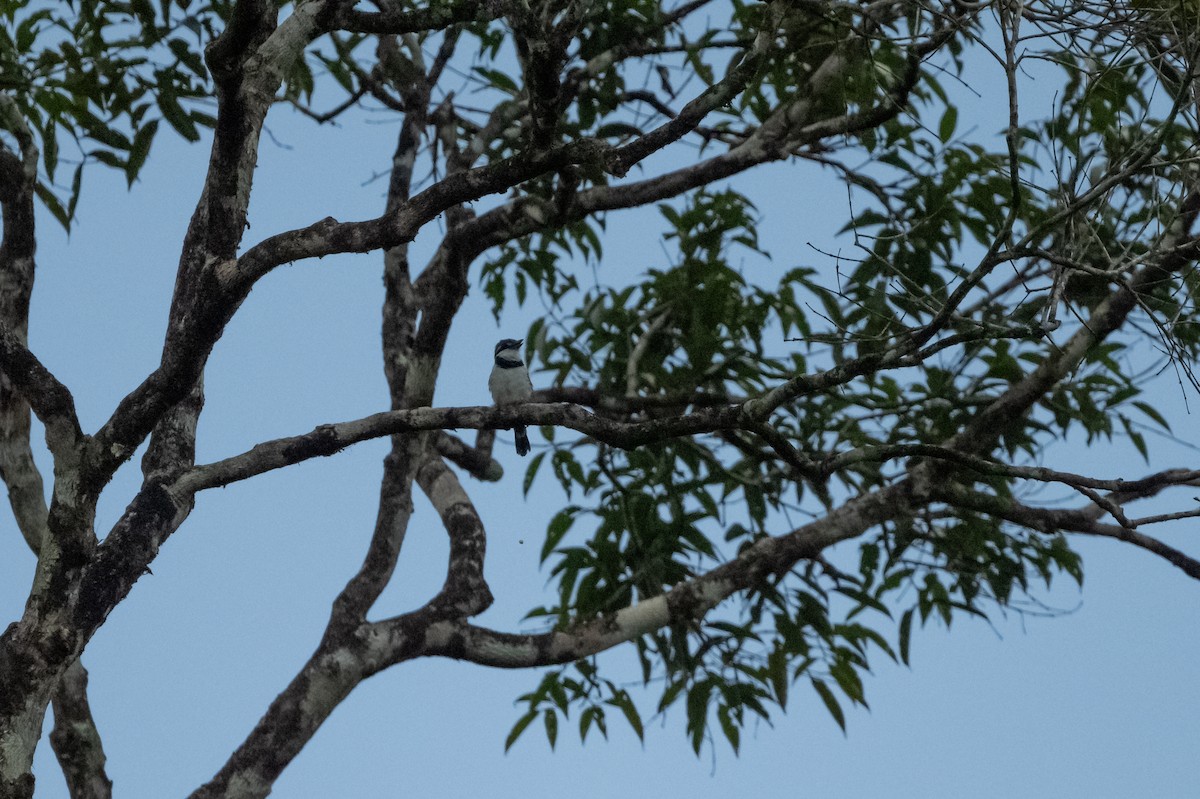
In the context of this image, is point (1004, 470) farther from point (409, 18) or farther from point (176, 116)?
point (176, 116)

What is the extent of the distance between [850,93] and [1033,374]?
5.34ft

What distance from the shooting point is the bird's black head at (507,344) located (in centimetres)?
877

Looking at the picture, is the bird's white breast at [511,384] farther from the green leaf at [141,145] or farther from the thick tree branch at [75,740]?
the thick tree branch at [75,740]

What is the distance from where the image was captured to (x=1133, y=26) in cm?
383

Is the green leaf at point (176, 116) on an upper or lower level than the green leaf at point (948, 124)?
lower

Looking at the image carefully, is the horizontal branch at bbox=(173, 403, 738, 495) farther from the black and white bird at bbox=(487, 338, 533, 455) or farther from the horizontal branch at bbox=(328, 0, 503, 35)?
the black and white bird at bbox=(487, 338, 533, 455)

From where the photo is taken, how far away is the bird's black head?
877 cm

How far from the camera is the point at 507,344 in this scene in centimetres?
902

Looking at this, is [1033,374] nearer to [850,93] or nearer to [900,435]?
[900,435]

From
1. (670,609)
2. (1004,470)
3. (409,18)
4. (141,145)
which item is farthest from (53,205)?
(1004,470)

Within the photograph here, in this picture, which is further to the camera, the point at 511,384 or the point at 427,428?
the point at 511,384

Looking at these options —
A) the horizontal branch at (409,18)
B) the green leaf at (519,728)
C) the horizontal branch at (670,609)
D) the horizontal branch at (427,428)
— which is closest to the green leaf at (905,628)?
the horizontal branch at (670,609)

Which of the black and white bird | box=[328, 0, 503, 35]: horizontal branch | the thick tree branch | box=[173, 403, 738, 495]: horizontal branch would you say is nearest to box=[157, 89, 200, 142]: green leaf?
box=[328, 0, 503, 35]: horizontal branch

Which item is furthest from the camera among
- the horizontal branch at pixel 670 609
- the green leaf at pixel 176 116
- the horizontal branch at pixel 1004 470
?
the horizontal branch at pixel 670 609
